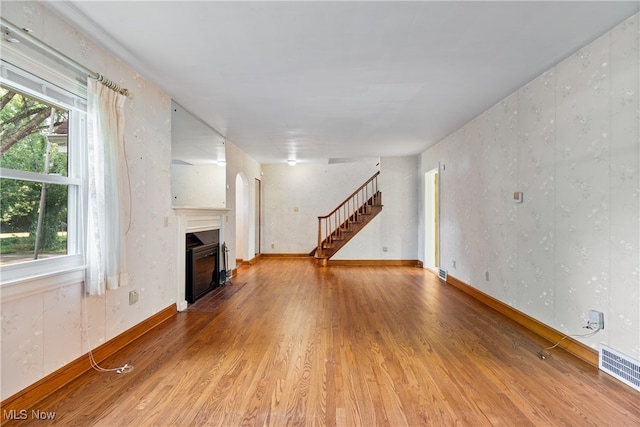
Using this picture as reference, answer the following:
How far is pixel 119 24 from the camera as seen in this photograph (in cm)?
217

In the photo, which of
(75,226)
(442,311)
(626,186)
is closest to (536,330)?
(442,311)

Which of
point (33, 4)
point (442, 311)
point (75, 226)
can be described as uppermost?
point (33, 4)

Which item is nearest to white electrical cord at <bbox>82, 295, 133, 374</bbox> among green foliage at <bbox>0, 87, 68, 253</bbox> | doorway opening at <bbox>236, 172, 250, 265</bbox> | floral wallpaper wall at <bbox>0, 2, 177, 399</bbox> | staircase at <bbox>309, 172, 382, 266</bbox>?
floral wallpaper wall at <bbox>0, 2, 177, 399</bbox>

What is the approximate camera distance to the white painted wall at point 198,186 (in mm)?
3857

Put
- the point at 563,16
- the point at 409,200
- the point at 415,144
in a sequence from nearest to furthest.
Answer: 1. the point at 563,16
2. the point at 415,144
3. the point at 409,200

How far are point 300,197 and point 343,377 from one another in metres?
6.76

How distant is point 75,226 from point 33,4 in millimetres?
1466

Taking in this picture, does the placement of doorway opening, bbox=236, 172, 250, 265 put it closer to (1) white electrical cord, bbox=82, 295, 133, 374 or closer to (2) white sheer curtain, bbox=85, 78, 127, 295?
(2) white sheer curtain, bbox=85, 78, 127, 295

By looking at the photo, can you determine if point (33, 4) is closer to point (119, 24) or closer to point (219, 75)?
point (119, 24)

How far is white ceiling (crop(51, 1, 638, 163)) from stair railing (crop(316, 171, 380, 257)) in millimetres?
3736

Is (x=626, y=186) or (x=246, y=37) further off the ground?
(x=246, y=37)

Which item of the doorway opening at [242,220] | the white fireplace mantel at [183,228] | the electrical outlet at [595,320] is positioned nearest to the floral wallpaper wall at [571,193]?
the electrical outlet at [595,320]

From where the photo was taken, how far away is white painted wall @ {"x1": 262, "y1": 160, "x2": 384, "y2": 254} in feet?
28.8

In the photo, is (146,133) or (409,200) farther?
(409,200)
